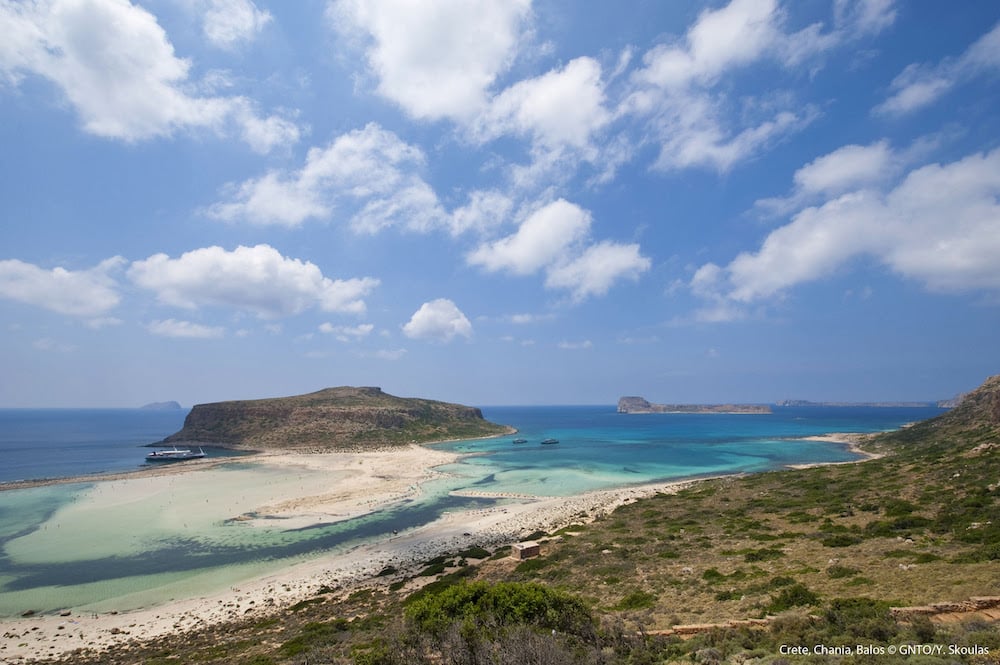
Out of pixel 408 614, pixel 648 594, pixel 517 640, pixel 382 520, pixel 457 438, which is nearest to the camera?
pixel 517 640

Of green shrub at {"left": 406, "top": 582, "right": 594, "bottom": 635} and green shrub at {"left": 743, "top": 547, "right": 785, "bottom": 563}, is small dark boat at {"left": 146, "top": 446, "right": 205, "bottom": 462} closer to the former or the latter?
green shrub at {"left": 406, "top": 582, "right": 594, "bottom": 635}

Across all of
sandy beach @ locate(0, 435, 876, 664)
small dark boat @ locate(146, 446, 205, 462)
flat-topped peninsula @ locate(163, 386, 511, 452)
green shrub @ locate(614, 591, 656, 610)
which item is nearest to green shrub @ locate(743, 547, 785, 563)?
green shrub @ locate(614, 591, 656, 610)

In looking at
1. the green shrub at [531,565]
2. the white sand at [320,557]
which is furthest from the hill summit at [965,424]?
the green shrub at [531,565]

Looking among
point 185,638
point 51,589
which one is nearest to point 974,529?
point 185,638

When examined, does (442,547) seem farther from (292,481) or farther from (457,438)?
(457,438)

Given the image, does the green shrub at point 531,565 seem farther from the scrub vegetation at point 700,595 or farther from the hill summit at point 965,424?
the hill summit at point 965,424

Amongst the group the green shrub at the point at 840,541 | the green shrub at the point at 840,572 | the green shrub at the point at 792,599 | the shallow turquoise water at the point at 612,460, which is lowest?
the shallow turquoise water at the point at 612,460

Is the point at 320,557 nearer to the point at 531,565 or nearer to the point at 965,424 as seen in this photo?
the point at 531,565
